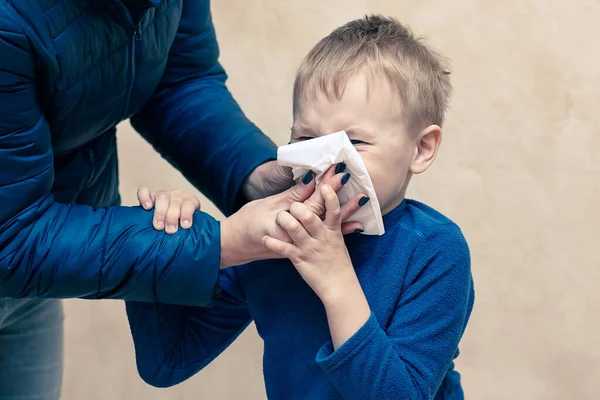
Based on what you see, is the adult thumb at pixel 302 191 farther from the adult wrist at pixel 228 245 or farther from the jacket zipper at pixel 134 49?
the jacket zipper at pixel 134 49

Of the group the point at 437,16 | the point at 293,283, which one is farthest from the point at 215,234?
the point at 437,16

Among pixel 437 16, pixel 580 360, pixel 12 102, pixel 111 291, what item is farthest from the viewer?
pixel 437 16

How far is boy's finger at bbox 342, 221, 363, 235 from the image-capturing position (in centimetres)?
85

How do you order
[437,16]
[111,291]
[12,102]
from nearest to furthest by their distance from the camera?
[12,102] < [111,291] < [437,16]

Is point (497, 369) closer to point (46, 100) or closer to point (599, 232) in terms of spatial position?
point (599, 232)

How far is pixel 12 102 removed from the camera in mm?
795

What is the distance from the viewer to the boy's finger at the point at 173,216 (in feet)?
2.93

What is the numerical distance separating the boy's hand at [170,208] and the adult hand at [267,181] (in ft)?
0.37

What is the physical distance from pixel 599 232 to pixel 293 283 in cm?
107

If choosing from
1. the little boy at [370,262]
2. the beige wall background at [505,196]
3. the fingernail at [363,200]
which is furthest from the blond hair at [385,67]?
the beige wall background at [505,196]

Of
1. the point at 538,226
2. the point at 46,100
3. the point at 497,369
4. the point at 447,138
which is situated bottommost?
the point at 497,369

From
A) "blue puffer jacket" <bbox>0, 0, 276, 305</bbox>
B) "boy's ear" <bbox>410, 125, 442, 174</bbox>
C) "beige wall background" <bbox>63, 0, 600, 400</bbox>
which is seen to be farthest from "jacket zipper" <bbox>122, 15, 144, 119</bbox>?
"beige wall background" <bbox>63, 0, 600, 400</bbox>

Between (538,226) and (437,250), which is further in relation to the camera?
(538,226)

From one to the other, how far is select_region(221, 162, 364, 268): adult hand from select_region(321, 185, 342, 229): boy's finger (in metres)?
0.01
